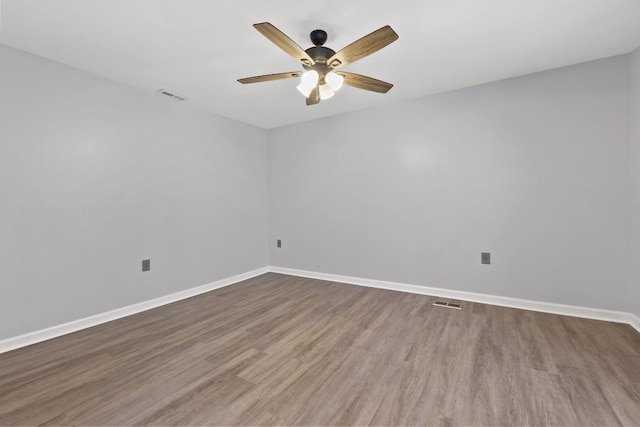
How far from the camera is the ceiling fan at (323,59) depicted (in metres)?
1.53

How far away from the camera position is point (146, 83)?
2.65 meters

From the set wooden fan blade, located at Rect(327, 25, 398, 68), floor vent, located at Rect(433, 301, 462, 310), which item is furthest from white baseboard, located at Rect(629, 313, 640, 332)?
wooden fan blade, located at Rect(327, 25, 398, 68)

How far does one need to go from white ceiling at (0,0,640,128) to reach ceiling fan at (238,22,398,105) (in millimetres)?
179

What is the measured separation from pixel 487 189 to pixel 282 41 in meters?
2.48

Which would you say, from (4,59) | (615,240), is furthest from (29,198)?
(615,240)

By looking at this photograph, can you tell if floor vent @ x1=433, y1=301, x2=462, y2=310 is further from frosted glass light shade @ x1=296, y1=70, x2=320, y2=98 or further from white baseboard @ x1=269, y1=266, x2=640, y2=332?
frosted glass light shade @ x1=296, y1=70, x2=320, y2=98

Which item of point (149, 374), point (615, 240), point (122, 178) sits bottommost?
point (149, 374)

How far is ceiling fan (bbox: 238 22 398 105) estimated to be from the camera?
153 cm

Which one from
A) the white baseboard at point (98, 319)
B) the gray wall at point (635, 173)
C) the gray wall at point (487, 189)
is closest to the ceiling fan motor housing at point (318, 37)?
the gray wall at point (487, 189)

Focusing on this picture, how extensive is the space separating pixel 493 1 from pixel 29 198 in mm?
3598

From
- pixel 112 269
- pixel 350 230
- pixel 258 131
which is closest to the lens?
pixel 112 269

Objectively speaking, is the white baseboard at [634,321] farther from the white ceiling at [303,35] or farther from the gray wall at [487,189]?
the white ceiling at [303,35]

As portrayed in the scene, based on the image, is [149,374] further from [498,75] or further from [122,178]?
[498,75]

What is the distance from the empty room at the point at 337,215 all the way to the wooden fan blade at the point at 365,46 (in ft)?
0.07
